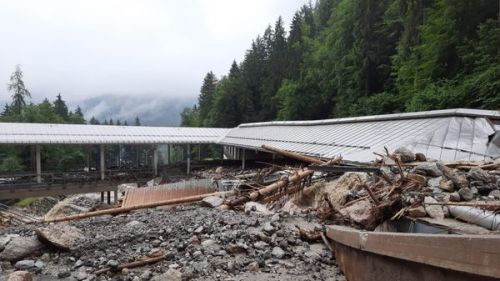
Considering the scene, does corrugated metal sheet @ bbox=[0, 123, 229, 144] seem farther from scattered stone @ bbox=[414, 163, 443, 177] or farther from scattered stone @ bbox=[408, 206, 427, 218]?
scattered stone @ bbox=[408, 206, 427, 218]

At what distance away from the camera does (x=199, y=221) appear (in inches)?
237

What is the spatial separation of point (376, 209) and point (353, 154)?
20.1 feet

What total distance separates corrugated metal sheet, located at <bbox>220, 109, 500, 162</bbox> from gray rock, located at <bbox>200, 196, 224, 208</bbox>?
4461 mm

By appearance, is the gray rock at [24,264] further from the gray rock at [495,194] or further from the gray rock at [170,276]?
the gray rock at [495,194]

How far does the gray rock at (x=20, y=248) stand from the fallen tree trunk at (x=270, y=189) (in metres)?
3.50

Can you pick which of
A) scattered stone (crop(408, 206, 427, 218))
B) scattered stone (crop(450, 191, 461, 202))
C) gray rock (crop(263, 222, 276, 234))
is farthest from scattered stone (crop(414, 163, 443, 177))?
gray rock (crop(263, 222, 276, 234))

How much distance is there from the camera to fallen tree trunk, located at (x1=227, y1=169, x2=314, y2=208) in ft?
24.4

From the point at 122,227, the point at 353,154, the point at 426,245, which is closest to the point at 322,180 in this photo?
the point at 353,154

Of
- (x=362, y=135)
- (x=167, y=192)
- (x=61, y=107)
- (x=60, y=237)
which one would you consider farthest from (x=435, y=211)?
(x=61, y=107)

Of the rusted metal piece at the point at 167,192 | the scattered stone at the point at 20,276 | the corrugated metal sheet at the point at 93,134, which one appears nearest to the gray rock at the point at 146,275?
the scattered stone at the point at 20,276

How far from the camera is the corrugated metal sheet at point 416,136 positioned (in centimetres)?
956

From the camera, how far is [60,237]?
5465 millimetres

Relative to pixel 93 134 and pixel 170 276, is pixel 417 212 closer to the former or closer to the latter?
pixel 170 276

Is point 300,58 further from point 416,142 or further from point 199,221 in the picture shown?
point 199,221
